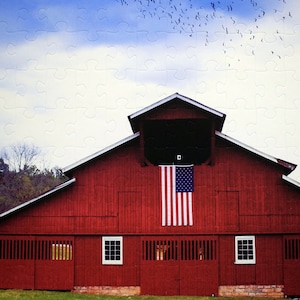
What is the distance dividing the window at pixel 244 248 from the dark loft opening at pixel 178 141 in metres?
3.92

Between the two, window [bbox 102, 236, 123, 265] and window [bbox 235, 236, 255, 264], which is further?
window [bbox 102, 236, 123, 265]

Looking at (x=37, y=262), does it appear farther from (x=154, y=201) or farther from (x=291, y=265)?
(x=291, y=265)

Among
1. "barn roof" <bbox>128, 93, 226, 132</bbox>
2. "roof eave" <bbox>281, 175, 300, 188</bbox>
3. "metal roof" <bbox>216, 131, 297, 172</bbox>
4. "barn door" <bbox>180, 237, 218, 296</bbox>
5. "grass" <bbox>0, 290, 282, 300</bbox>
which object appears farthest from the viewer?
"barn door" <bbox>180, 237, 218, 296</bbox>

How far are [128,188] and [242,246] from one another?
17.1ft

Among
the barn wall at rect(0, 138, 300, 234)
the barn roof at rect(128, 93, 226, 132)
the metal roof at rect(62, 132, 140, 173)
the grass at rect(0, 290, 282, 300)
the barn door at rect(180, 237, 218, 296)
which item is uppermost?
the barn roof at rect(128, 93, 226, 132)

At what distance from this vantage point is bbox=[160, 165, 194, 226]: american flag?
73.1 ft

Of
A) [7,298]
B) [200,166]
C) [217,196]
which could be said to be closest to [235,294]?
[217,196]

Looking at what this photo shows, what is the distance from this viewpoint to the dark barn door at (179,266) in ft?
72.6

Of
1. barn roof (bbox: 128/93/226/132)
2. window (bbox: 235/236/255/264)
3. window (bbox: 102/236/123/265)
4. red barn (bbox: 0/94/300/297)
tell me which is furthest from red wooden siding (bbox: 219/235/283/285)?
barn roof (bbox: 128/93/226/132)

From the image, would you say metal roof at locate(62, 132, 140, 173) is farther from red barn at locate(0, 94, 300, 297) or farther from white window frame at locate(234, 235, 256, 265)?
white window frame at locate(234, 235, 256, 265)

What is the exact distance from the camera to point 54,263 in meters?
22.7

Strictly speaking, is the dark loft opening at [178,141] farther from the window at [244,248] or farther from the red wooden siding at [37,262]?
the red wooden siding at [37,262]

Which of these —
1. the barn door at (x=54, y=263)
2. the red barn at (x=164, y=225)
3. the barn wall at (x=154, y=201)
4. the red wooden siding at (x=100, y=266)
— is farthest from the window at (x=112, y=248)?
the barn door at (x=54, y=263)

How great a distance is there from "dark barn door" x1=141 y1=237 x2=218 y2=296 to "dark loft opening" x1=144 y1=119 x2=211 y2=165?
3.50m
